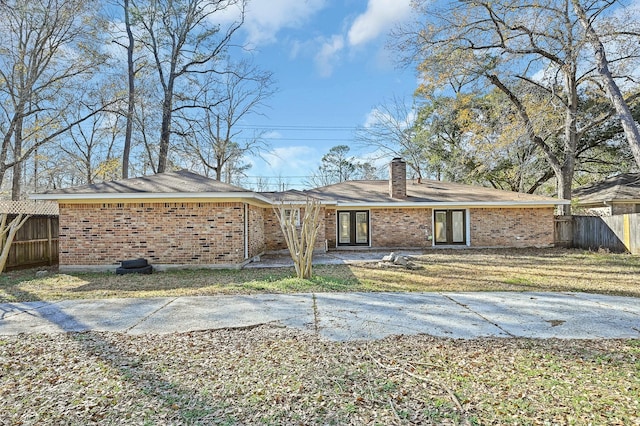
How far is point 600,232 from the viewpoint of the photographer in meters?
13.9

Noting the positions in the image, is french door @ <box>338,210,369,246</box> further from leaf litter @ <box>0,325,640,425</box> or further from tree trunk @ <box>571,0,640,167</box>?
leaf litter @ <box>0,325,640,425</box>

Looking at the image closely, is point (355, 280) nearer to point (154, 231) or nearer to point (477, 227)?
point (154, 231)

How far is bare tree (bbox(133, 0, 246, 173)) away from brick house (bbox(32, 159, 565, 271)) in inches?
362

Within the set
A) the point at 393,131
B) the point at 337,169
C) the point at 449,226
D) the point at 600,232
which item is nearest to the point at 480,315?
the point at 449,226

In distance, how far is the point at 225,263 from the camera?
32.1 ft

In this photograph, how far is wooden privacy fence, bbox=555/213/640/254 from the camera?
1236cm

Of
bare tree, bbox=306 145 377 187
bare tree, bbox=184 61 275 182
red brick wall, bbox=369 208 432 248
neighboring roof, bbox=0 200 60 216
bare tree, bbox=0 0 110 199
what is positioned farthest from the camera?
bare tree, bbox=306 145 377 187

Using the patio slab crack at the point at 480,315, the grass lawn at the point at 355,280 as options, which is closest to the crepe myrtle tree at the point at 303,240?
the grass lawn at the point at 355,280

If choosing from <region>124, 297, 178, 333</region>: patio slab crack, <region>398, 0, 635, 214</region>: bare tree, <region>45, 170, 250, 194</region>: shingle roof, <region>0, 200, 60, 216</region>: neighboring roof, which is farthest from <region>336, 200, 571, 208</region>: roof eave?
<region>0, 200, 60, 216</region>: neighboring roof

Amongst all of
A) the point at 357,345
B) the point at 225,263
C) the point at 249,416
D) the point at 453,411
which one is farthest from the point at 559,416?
the point at 225,263

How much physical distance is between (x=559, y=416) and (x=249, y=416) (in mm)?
2130

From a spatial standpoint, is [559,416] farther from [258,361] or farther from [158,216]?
[158,216]

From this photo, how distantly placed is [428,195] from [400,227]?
1.98 metres

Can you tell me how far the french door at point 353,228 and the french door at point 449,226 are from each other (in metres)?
2.94
